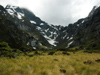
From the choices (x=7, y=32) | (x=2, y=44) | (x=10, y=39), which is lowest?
(x=2, y=44)

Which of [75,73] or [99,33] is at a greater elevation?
→ [99,33]

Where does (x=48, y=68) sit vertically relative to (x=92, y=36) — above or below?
below

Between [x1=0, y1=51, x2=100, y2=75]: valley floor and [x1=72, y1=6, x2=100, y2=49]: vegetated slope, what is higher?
[x1=72, y1=6, x2=100, y2=49]: vegetated slope

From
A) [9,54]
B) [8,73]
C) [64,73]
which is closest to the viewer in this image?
[8,73]

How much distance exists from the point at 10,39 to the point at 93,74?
13091 centimetres

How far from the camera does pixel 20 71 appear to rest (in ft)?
28.6

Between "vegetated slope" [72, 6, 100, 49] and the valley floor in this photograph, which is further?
"vegetated slope" [72, 6, 100, 49]

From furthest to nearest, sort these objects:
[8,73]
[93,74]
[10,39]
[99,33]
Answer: [10,39], [99,33], [93,74], [8,73]

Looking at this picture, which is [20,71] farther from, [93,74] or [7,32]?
[7,32]

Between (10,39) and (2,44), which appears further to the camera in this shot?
(10,39)

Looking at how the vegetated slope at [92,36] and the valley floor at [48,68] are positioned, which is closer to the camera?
the valley floor at [48,68]

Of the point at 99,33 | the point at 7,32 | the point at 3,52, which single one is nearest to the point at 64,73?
the point at 3,52

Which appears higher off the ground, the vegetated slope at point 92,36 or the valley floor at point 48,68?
the vegetated slope at point 92,36

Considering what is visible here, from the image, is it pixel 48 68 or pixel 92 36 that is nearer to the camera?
pixel 48 68
